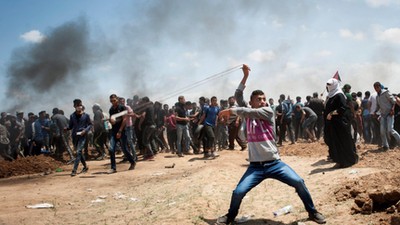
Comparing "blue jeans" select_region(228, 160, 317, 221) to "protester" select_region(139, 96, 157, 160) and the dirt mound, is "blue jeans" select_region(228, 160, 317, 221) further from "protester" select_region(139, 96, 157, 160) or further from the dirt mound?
the dirt mound

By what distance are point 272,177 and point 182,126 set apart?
8.31 metres

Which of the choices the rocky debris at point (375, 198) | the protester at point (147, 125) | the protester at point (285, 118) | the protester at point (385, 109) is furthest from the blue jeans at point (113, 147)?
the protester at point (285, 118)

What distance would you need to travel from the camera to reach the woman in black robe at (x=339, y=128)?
7805 mm

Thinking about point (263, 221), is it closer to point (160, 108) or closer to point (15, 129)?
point (160, 108)

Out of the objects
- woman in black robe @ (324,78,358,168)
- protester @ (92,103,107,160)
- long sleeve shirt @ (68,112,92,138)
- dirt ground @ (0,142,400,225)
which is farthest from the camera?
protester @ (92,103,107,160)

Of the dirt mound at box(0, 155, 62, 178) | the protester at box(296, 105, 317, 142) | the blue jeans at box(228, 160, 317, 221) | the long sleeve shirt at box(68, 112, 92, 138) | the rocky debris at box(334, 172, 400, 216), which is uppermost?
the long sleeve shirt at box(68, 112, 92, 138)

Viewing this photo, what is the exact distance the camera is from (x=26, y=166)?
11.6 metres

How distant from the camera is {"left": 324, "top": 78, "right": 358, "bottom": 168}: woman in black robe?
307 inches

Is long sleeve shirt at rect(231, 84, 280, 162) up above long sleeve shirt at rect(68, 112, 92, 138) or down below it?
below

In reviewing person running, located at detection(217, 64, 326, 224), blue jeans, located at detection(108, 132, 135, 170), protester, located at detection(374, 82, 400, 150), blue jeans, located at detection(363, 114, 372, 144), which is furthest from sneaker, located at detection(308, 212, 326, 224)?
blue jeans, located at detection(363, 114, 372, 144)

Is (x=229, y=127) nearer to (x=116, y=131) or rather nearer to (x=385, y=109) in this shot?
(x=116, y=131)

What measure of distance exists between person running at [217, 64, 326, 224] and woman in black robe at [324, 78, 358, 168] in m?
3.59

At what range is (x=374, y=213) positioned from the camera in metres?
4.59

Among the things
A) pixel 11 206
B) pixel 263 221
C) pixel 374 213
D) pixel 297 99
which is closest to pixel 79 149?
pixel 11 206
